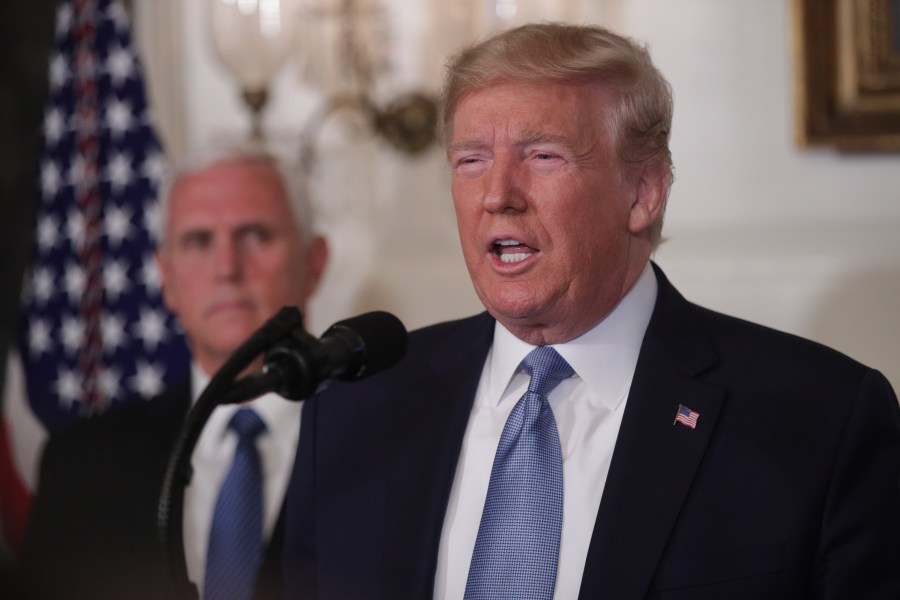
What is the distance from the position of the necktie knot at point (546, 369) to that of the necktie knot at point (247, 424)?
1146mm

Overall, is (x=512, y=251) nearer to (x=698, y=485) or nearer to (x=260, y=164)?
(x=698, y=485)

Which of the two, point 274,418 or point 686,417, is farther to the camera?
point 274,418

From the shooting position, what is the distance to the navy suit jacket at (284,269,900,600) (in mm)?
1582

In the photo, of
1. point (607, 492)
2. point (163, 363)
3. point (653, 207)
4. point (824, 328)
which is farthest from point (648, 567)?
point (163, 363)

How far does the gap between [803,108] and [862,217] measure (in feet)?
1.08

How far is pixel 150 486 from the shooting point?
9.37ft

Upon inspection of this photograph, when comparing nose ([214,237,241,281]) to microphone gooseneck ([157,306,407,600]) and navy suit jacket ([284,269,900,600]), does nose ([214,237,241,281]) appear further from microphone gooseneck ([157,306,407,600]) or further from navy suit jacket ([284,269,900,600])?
microphone gooseneck ([157,306,407,600])

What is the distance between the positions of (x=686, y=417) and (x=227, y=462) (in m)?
1.42

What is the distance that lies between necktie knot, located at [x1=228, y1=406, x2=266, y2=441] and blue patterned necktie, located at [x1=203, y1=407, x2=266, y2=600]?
1 cm

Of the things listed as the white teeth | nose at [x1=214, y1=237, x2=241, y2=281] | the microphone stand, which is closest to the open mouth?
the white teeth

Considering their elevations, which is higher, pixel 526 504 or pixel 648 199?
pixel 648 199

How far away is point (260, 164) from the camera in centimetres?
302

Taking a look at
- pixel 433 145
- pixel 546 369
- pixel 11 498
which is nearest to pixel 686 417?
pixel 546 369

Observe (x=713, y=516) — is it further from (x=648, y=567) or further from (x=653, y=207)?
(x=653, y=207)
